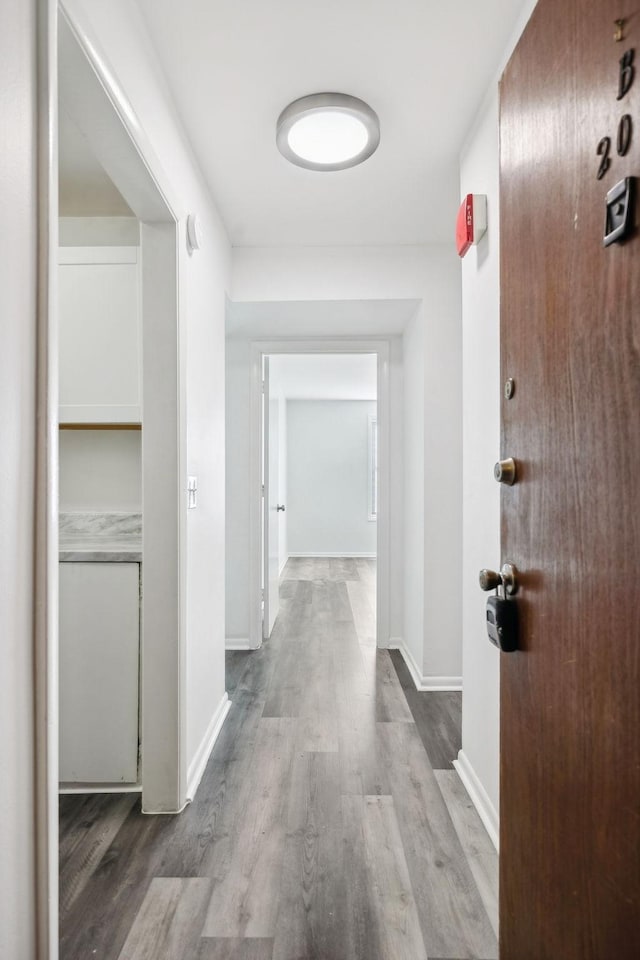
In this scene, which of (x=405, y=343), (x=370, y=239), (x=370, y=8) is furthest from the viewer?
(x=405, y=343)

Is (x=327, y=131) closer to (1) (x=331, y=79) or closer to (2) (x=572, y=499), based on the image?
(1) (x=331, y=79)

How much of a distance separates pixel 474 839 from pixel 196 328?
207 centimetres

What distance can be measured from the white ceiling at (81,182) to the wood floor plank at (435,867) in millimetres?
2541

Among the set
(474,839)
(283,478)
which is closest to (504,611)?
(474,839)

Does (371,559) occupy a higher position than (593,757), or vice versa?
(593,757)

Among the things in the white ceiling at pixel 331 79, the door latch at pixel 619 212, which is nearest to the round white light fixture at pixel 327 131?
the white ceiling at pixel 331 79

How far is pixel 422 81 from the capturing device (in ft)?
5.65

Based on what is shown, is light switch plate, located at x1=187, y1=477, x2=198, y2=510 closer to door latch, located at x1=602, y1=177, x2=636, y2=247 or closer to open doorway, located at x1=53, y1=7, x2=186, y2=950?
open doorway, located at x1=53, y1=7, x2=186, y2=950

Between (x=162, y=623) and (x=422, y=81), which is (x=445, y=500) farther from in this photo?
(x=422, y=81)

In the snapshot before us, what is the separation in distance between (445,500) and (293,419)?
533cm

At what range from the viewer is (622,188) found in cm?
67

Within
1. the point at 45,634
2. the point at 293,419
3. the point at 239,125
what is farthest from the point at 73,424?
the point at 293,419

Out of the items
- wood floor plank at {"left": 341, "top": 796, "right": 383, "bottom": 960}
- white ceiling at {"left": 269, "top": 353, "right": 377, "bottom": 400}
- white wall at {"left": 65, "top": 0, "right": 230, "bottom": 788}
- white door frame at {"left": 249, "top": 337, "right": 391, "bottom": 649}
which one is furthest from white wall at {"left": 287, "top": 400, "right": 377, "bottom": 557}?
wood floor plank at {"left": 341, "top": 796, "right": 383, "bottom": 960}

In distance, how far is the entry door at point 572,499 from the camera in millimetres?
679
